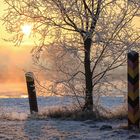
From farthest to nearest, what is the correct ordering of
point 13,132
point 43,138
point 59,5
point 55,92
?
point 55,92, point 59,5, point 13,132, point 43,138

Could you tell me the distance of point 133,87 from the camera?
8.71 m

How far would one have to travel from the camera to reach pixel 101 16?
38.8ft

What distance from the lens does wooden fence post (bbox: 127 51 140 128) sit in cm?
867

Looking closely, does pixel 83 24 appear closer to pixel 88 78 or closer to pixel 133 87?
pixel 88 78

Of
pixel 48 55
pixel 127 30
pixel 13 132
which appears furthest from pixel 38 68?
pixel 13 132

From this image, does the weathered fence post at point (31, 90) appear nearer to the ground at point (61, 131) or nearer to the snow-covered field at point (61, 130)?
the snow-covered field at point (61, 130)

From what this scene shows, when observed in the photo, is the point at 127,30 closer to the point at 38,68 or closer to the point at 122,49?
the point at 122,49

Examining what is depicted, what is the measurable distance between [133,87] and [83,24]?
3.57m

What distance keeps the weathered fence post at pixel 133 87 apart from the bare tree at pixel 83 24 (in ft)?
10.3

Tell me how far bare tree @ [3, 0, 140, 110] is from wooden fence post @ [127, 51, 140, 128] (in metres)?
3.14

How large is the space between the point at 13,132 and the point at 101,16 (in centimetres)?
447

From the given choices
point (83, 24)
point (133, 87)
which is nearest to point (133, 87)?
point (133, 87)

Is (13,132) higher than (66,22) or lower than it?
lower

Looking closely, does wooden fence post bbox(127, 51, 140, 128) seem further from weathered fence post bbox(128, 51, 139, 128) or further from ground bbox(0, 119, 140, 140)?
ground bbox(0, 119, 140, 140)
